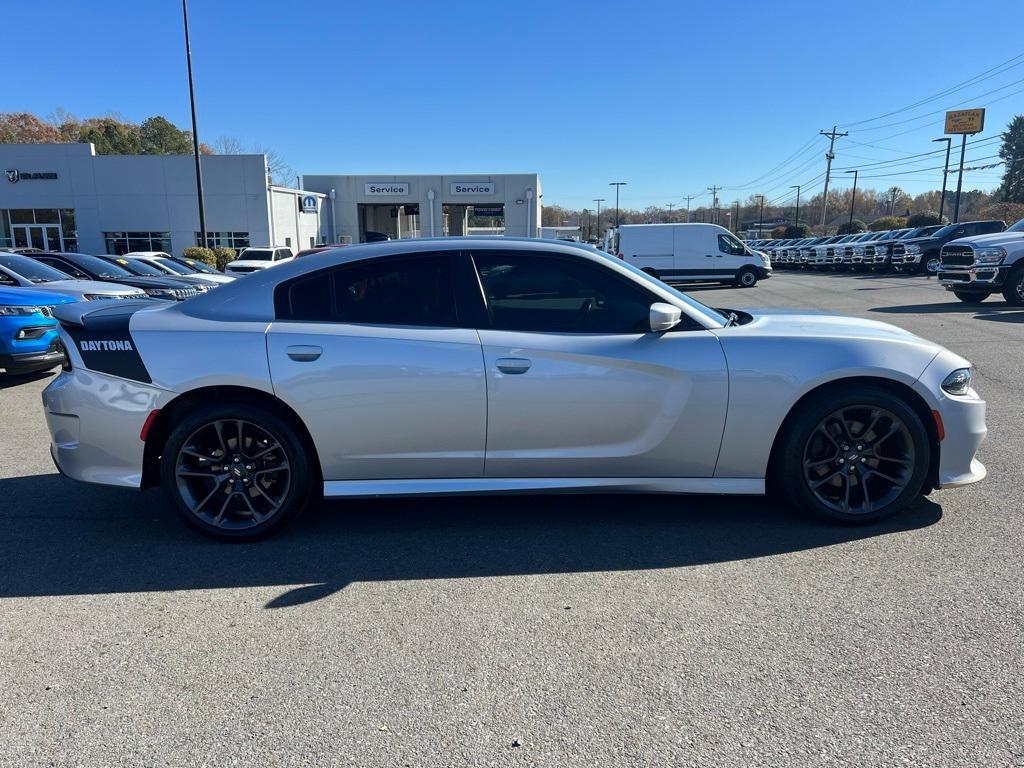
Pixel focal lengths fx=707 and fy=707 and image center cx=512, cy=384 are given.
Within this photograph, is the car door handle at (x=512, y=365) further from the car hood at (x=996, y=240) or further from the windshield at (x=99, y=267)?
the car hood at (x=996, y=240)

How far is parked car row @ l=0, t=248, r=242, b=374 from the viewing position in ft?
25.9

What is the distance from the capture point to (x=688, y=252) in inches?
962

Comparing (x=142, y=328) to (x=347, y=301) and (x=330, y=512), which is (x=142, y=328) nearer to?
(x=347, y=301)

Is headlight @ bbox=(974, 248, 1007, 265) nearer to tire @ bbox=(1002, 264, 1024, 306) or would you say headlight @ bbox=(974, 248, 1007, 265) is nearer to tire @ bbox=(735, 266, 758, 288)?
tire @ bbox=(1002, 264, 1024, 306)

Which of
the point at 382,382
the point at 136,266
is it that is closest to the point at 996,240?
the point at 382,382

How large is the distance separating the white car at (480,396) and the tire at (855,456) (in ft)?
0.04

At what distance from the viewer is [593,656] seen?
2.80m

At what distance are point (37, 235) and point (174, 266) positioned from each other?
1093 inches

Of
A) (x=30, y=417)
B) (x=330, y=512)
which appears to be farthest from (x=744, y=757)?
(x=30, y=417)

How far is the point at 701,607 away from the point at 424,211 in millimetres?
47170

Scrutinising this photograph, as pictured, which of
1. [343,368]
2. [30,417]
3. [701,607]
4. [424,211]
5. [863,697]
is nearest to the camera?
[863,697]

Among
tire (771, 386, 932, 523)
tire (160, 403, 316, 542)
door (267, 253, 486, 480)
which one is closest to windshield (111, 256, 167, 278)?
tire (160, 403, 316, 542)

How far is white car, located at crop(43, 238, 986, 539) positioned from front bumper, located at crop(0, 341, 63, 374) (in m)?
4.88

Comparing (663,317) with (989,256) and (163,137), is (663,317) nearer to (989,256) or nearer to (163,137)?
(989,256)
